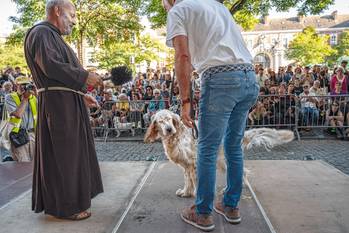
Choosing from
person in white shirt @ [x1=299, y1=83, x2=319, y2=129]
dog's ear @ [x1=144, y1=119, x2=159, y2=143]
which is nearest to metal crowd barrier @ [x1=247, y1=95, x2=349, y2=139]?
person in white shirt @ [x1=299, y1=83, x2=319, y2=129]

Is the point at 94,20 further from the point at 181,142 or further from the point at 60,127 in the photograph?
the point at 60,127

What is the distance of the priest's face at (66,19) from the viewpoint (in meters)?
3.49

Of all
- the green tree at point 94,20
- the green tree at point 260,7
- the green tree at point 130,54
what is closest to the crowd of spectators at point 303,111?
the green tree at point 260,7

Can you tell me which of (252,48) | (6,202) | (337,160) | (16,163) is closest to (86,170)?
(6,202)

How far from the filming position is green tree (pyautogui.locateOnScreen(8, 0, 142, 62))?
1652cm

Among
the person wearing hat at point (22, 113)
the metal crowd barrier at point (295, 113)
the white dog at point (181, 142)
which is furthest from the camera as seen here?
the metal crowd barrier at point (295, 113)

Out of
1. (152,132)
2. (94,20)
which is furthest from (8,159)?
(94,20)

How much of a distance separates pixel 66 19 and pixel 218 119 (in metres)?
1.88

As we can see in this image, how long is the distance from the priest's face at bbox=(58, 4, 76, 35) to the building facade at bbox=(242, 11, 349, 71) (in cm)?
7196

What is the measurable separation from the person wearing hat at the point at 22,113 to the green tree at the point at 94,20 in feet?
35.7

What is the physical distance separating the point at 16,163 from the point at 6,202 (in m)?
2.41

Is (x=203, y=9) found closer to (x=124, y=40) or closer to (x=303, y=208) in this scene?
(x=303, y=208)

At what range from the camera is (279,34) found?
82.1m

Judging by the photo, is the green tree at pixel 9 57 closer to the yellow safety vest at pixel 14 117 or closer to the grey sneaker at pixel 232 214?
the yellow safety vest at pixel 14 117
